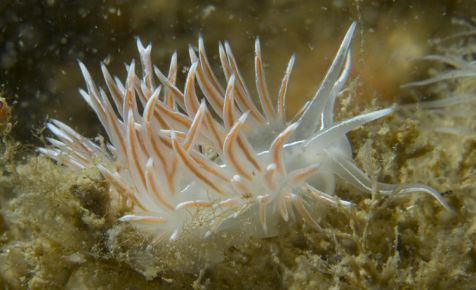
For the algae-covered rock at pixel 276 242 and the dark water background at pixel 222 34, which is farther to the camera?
the dark water background at pixel 222 34

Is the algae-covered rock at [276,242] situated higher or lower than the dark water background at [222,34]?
lower

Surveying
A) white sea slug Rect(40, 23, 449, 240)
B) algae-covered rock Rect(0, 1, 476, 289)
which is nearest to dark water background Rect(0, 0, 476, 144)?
algae-covered rock Rect(0, 1, 476, 289)

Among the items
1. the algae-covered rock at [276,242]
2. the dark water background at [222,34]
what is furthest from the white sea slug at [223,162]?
the dark water background at [222,34]

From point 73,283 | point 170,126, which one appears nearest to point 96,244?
point 73,283

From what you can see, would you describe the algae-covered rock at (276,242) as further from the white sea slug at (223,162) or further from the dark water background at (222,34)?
the dark water background at (222,34)

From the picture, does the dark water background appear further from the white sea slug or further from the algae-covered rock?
the white sea slug

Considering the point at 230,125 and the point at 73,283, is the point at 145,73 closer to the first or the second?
the point at 230,125

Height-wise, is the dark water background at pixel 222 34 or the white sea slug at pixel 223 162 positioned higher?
the dark water background at pixel 222 34

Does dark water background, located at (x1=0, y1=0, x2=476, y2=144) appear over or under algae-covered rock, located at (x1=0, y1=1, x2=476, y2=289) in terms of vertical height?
over

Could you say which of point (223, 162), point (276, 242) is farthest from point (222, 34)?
point (276, 242)
